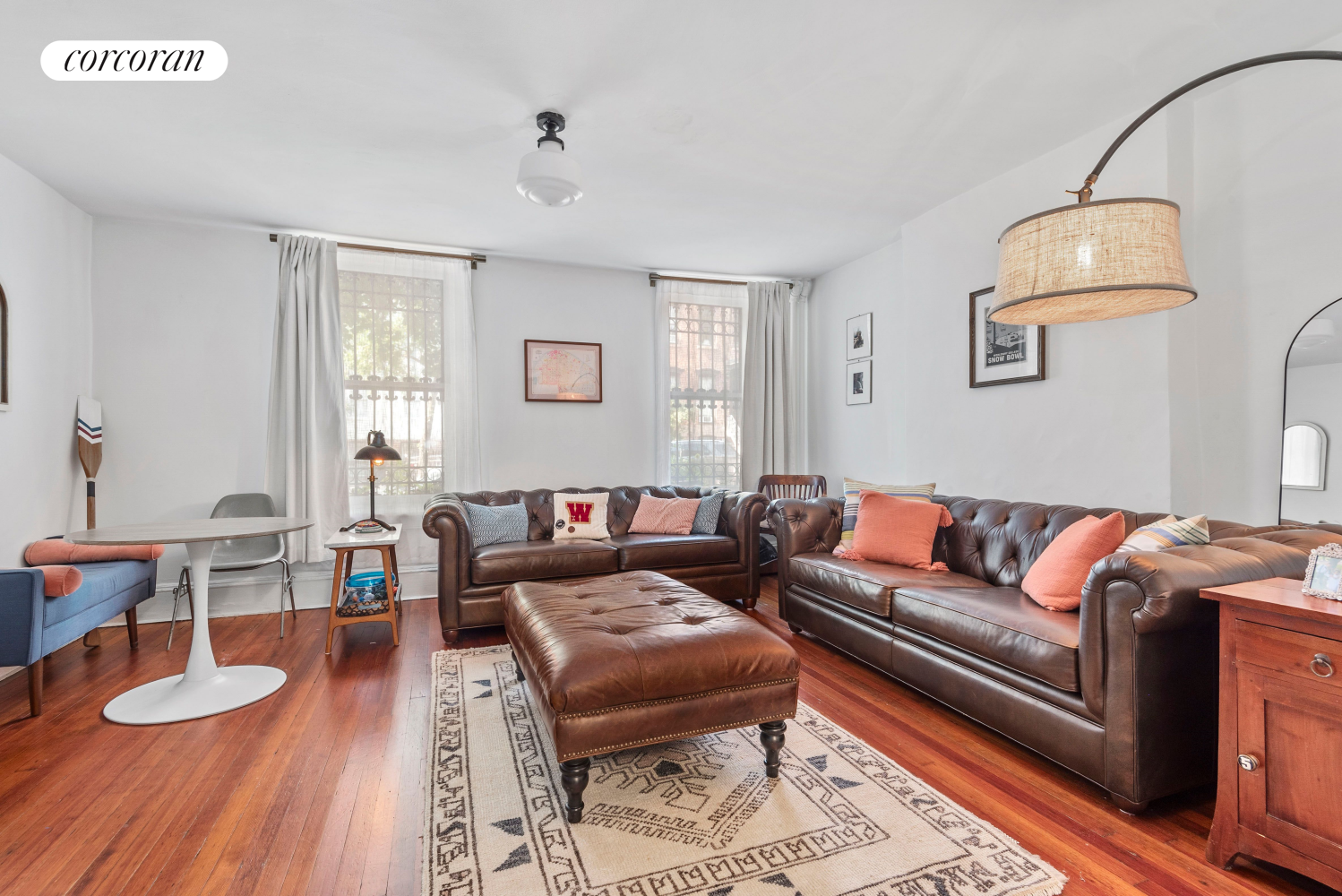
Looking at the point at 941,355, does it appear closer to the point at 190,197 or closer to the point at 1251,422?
the point at 1251,422

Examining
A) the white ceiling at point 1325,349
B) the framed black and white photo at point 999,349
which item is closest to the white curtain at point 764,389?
the framed black and white photo at point 999,349

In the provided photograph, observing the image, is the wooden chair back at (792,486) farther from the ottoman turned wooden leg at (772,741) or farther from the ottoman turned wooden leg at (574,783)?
the ottoman turned wooden leg at (574,783)

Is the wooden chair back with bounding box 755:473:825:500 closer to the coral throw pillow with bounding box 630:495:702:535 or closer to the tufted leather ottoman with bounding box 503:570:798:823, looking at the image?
the coral throw pillow with bounding box 630:495:702:535

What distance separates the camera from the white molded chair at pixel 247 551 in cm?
366

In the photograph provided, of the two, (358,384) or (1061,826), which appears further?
(358,384)

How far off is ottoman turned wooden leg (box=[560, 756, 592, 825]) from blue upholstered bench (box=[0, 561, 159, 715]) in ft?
7.45

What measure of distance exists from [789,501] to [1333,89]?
2.74 m

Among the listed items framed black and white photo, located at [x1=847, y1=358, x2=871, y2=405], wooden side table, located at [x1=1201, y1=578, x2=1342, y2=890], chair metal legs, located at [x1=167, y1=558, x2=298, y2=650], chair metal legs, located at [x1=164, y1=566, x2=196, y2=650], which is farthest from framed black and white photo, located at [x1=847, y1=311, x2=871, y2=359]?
chair metal legs, located at [x1=164, y1=566, x2=196, y2=650]

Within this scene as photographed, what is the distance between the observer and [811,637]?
11.3 ft

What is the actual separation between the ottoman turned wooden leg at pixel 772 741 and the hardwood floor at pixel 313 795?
456 millimetres

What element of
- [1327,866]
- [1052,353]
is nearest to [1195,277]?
[1052,353]

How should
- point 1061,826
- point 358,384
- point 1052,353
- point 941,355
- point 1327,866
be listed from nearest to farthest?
point 1327,866 < point 1061,826 < point 1052,353 < point 941,355 < point 358,384

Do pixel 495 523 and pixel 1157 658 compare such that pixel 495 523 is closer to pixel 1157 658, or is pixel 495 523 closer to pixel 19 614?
pixel 19 614

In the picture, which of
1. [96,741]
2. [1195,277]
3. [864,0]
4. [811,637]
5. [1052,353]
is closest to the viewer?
[864,0]
